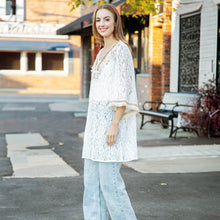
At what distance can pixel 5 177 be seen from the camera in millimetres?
6223

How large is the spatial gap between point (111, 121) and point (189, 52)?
29.4 feet

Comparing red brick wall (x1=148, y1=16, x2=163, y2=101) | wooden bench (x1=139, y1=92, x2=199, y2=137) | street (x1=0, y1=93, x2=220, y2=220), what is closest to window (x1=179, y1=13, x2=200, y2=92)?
wooden bench (x1=139, y1=92, x2=199, y2=137)

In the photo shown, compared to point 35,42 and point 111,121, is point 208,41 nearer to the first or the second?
point 111,121

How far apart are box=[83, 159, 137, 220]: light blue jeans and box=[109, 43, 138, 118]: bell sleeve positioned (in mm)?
437

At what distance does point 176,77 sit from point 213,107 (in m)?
2.77

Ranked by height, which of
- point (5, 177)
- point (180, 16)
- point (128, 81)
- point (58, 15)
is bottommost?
point (5, 177)

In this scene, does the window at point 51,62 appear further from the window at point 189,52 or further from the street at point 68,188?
the street at point 68,188

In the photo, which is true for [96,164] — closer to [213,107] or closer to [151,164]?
[151,164]

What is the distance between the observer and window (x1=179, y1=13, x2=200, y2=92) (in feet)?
38.0

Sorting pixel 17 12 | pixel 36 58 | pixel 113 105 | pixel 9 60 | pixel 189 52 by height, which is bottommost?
pixel 113 105

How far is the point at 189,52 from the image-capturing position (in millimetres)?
11945

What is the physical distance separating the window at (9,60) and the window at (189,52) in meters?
22.6

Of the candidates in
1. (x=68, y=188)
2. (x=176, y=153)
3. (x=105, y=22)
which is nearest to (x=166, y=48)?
(x=176, y=153)

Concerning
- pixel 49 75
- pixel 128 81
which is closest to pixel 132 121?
pixel 128 81
